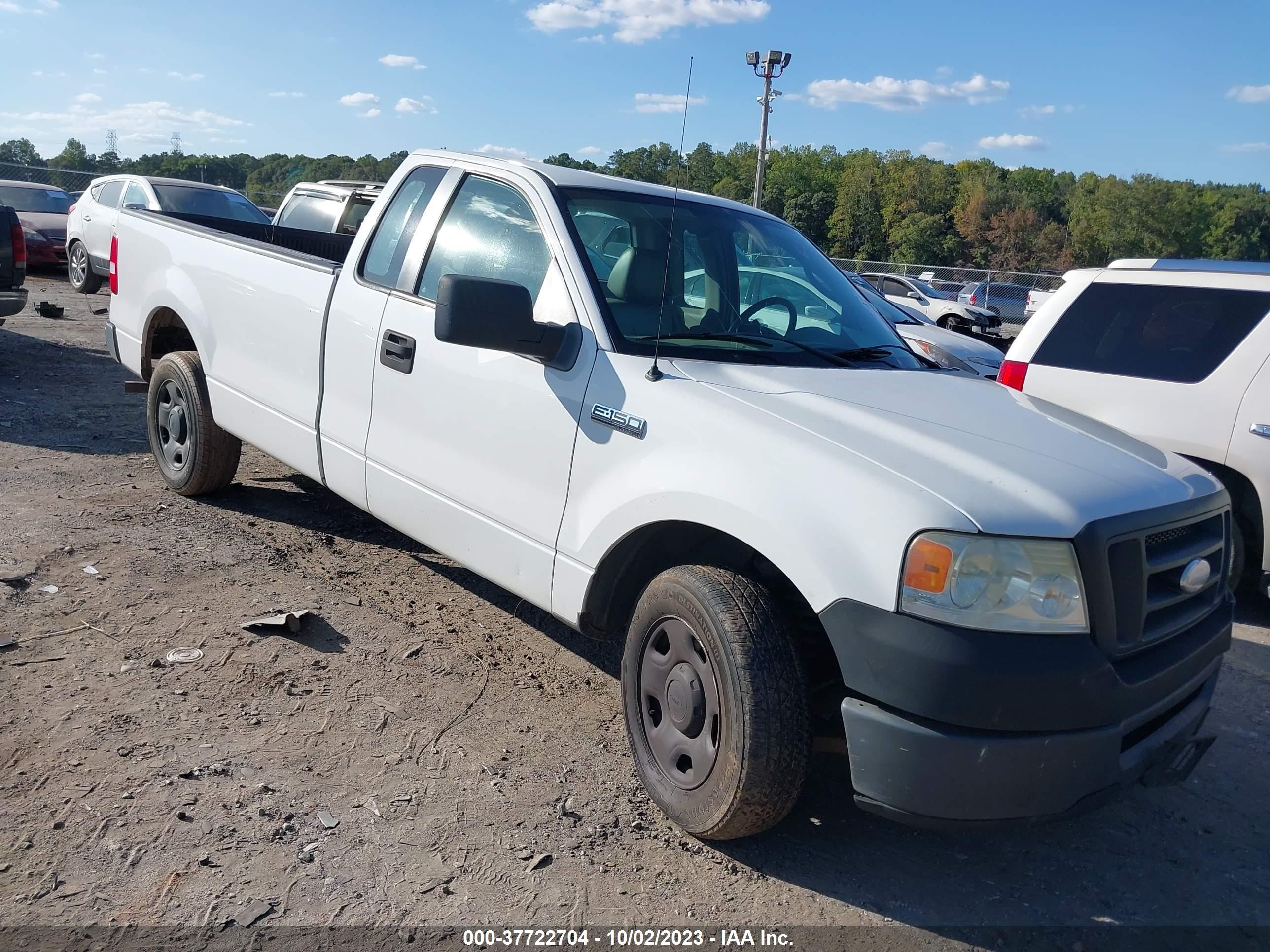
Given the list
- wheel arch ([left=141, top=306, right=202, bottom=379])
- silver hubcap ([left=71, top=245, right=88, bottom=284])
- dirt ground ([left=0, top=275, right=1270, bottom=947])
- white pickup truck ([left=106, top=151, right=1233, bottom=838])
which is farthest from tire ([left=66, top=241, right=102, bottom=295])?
white pickup truck ([left=106, top=151, right=1233, bottom=838])

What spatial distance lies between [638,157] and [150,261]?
10.7 feet

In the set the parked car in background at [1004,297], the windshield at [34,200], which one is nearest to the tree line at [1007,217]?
the parked car in background at [1004,297]

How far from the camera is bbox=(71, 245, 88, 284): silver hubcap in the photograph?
15594 mm

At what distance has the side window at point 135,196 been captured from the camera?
48.4 ft

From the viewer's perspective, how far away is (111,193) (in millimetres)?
→ 15664

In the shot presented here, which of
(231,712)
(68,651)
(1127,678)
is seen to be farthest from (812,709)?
(68,651)

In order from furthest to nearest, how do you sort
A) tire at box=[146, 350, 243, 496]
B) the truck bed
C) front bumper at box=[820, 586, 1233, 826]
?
1. tire at box=[146, 350, 243, 496]
2. the truck bed
3. front bumper at box=[820, 586, 1233, 826]

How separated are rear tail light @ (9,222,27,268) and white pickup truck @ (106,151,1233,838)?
590cm

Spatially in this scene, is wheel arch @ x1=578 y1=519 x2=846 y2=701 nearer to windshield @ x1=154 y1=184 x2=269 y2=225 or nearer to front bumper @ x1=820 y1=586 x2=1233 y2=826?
front bumper @ x1=820 y1=586 x2=1233 y2=826

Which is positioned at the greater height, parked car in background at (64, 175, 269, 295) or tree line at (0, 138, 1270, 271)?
tree line at (0, 138, 1270, 271)

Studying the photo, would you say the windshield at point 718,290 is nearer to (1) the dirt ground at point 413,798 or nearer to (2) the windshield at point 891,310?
(1) the dirt ground at point 413,798

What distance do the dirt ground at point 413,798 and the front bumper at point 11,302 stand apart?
191 inches

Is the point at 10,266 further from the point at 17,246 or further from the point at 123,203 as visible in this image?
the point at 123,203

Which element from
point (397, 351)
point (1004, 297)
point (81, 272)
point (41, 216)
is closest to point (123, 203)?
point (81, 272)
